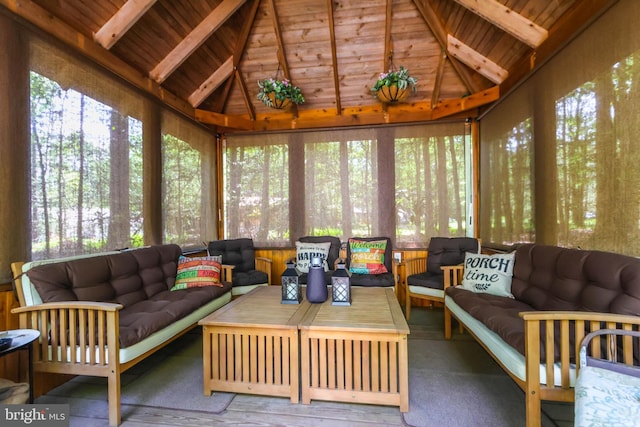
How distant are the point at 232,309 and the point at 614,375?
201cm

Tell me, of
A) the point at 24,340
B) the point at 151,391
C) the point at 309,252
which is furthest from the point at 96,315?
the point at 309,252

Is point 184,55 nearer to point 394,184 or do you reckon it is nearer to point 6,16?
point 6,16

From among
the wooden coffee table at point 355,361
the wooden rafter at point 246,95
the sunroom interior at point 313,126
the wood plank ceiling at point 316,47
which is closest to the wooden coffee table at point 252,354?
the wooden coffee table at point 355,361

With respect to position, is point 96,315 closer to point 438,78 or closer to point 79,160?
point 79,160

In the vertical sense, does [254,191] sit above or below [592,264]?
above

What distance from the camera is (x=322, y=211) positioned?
13.2 feet

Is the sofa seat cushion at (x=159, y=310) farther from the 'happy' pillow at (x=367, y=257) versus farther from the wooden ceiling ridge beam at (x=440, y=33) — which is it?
the wooden ceiling ridge beam at (x=440, y=33)

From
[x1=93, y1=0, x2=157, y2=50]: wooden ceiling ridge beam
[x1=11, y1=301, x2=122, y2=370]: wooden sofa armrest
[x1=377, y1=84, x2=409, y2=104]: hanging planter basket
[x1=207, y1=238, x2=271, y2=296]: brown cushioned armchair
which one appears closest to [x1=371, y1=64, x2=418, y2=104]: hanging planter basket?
[x1=377, y1=84, x2=409, y2=104]: hanging planter basket

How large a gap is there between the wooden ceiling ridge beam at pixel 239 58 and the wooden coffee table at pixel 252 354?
10.5 feet

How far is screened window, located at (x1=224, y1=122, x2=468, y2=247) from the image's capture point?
377 cm

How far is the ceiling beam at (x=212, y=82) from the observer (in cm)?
365

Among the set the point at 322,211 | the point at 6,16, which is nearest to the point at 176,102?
the point at 6,16

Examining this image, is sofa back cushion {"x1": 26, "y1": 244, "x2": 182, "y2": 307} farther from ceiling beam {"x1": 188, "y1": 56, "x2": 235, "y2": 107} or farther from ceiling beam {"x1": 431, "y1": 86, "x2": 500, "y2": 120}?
ceiling beam {"x1": 431, "y1": 86, "x2": 500, "y2": 120}

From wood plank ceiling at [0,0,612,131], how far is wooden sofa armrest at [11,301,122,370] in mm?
1913
